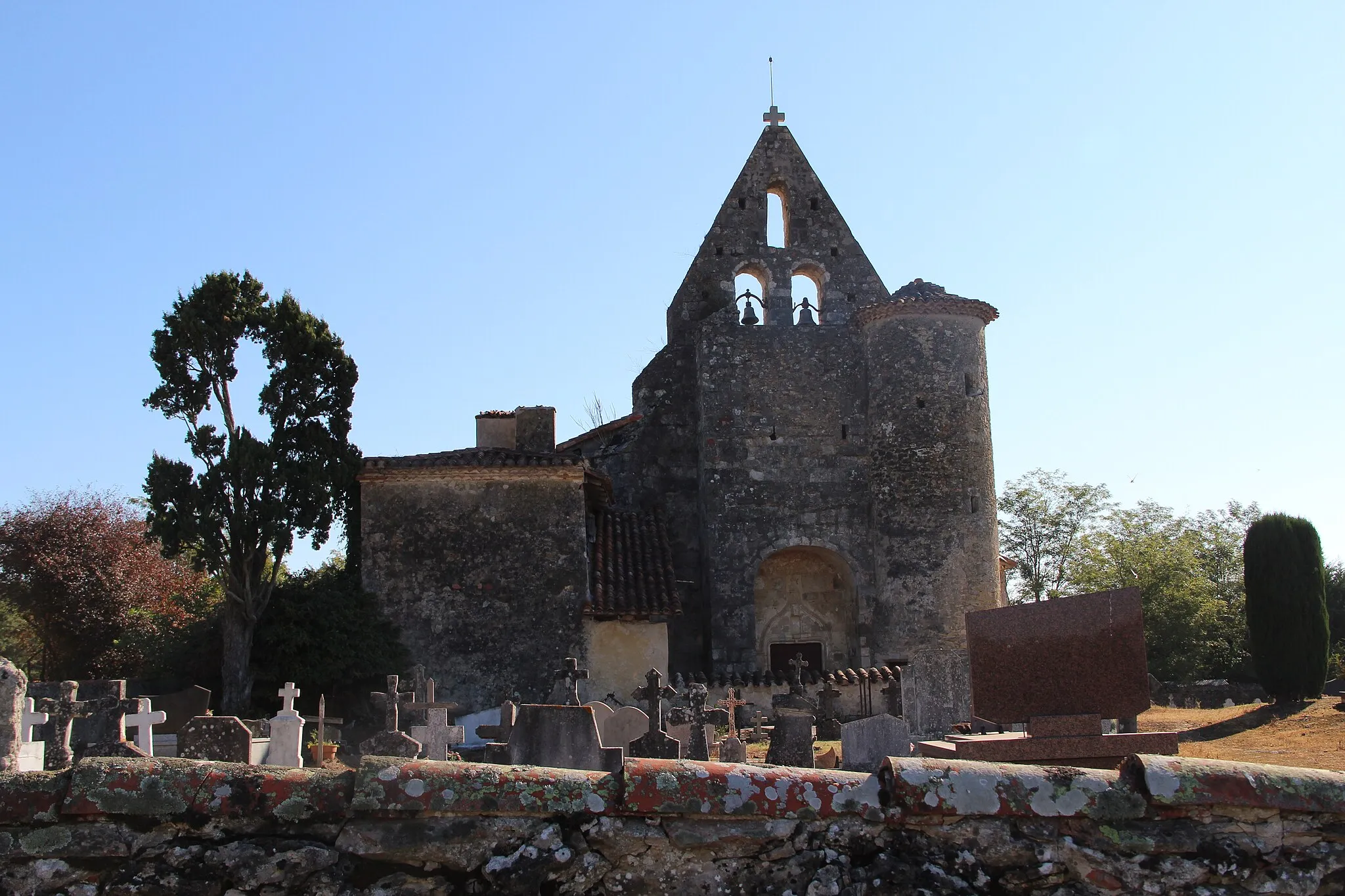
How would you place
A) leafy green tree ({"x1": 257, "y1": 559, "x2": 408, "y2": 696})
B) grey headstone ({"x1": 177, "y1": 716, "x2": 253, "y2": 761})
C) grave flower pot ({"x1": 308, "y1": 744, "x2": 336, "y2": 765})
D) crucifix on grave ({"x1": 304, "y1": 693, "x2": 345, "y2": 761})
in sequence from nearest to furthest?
grey headstone ({"x1": 177, "y1": 716, "x2": 253, "y2": 761}) < crucifix on grave ({"x1": 304, "y1": 693, "x2": 345, "y2": 761}) < grave flower pot ({"x1": 308, "y1": 744, "x2": 336, "y2": 765}) < leafy green tree ({"x1": 257, "y1": 559, "x2": 408, "y2": 696})

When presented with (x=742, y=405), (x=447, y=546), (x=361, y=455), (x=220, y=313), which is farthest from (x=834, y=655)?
(x=220, y=313)

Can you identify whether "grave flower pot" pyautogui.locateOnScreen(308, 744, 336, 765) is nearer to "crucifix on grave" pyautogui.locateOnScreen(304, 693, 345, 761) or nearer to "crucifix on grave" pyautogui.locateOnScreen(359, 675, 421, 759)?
"crucifix on grave" pyautogui.locateOnScreen(304, 693, 345, 761)

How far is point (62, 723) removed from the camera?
8.48 m

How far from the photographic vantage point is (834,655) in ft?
83.5

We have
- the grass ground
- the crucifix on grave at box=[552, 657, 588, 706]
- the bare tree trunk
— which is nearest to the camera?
the grass ground

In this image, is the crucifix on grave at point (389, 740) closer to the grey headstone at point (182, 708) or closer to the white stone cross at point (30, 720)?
the white stone cross at point (30, 720)

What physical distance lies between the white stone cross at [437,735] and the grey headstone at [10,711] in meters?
6.51

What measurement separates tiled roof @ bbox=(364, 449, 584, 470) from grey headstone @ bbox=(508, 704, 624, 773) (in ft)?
37.5

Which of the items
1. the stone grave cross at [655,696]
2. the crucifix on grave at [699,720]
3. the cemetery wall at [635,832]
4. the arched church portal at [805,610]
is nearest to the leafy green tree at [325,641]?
the crucifix on grave at [699,720]

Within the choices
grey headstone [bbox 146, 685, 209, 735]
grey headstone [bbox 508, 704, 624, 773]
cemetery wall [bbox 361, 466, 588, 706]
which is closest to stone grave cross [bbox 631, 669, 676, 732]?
grey headstone [bbox 508, 704, 624, 773]

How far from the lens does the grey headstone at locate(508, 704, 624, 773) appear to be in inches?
376

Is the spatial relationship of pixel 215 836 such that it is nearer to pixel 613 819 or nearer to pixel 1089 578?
pixel 613 819

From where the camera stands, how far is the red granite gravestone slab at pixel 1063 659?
8969mm

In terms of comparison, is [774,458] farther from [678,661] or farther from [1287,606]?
[1287,606]
